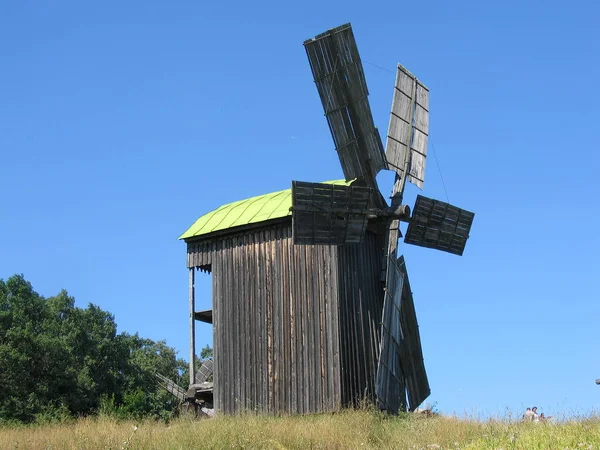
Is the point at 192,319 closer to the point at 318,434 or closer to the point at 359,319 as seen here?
the point at 359,319

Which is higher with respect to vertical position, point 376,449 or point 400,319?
point 400,319

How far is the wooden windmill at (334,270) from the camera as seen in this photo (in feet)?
60.2

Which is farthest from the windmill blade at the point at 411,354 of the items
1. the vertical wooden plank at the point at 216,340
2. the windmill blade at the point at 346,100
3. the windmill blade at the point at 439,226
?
the vertical wooden plank at the point at 216,340

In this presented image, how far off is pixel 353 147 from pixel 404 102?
2.88 meters

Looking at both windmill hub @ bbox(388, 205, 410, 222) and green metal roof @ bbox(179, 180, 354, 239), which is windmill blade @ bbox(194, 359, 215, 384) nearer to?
green metal roof @ bbox(179, 180, 354, 239)

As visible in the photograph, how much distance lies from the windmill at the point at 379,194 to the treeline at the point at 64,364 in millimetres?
8655

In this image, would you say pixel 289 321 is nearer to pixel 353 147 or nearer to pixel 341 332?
pixel 341 332

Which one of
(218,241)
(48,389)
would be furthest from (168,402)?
(218,241)

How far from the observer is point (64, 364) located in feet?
94.5

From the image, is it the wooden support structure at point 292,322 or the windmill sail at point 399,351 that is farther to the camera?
the wooden support structure at point 292,322

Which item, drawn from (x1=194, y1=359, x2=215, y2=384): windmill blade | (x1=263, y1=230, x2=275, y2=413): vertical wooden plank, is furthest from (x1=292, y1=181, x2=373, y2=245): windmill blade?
(x1=194, y1=359, x2=215, y2=384): windmill blade

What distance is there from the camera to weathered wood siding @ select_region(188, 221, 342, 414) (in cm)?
1897

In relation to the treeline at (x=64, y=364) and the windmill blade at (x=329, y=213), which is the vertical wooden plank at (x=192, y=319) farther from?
the windmill blade at (x=329, y=213)

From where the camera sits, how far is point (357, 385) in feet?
62.3
